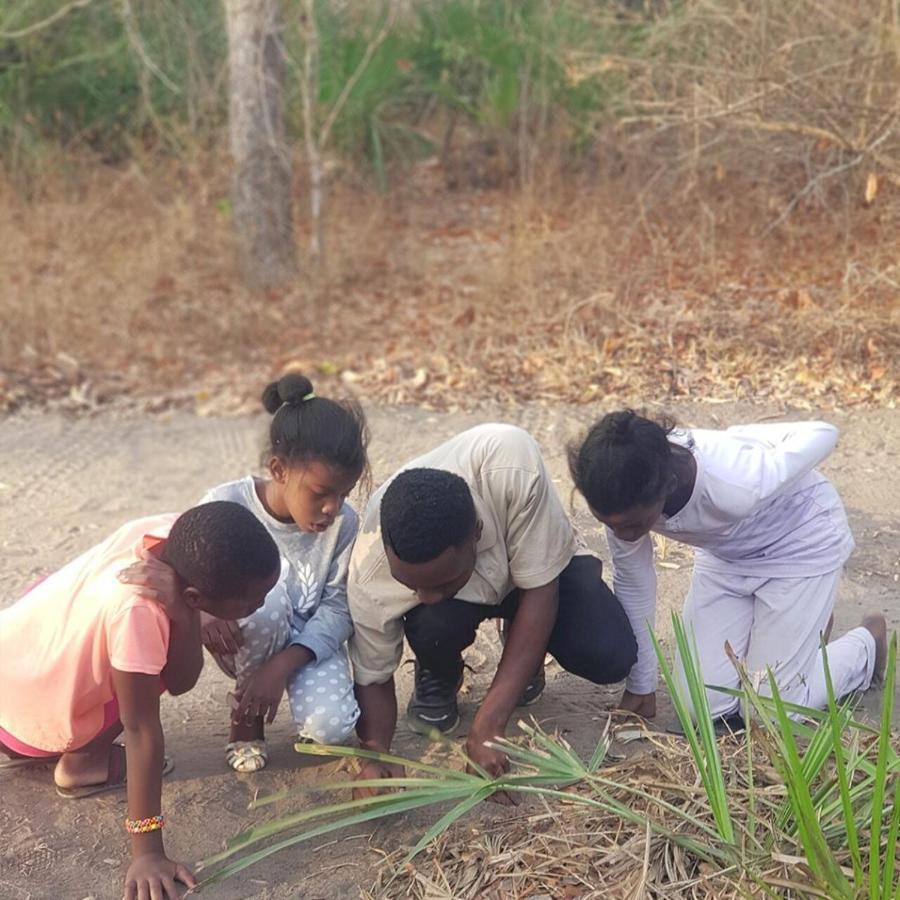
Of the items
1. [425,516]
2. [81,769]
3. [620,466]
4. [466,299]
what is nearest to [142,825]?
[81,769]

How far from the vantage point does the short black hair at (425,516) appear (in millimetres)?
2367

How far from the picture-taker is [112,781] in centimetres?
283

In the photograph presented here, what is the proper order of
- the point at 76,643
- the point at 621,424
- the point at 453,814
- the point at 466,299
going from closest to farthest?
the point at 453,814, the point at 76,643, the point at 621,424, the point at 466,299

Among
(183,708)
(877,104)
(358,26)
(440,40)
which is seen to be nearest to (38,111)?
(358,26)

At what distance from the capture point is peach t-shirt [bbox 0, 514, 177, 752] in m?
2.38

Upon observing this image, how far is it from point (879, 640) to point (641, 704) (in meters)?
0.73

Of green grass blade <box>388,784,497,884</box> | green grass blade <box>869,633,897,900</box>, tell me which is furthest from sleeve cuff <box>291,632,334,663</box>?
green grass blade <box>869,633,897,900</box>

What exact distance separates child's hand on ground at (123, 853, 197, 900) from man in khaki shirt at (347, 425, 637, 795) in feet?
1.55

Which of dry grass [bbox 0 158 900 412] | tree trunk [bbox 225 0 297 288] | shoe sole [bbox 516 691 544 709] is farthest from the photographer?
tree trunk [bbox 225 0 297 288]

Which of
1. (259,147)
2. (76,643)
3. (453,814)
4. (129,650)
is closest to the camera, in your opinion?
(453,814)

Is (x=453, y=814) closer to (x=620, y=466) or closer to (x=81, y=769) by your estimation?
(x=620, y=466)

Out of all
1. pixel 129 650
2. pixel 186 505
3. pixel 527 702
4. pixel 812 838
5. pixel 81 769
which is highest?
pixel 129 650

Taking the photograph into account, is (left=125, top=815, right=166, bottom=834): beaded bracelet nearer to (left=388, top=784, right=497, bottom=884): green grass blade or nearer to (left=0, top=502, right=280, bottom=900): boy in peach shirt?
(left=0, top=502, right=280, bottom=900): boy in peach shirt

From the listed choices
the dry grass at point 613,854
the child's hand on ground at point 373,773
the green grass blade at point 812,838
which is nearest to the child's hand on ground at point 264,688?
the child's hand on ground at point 373,773
